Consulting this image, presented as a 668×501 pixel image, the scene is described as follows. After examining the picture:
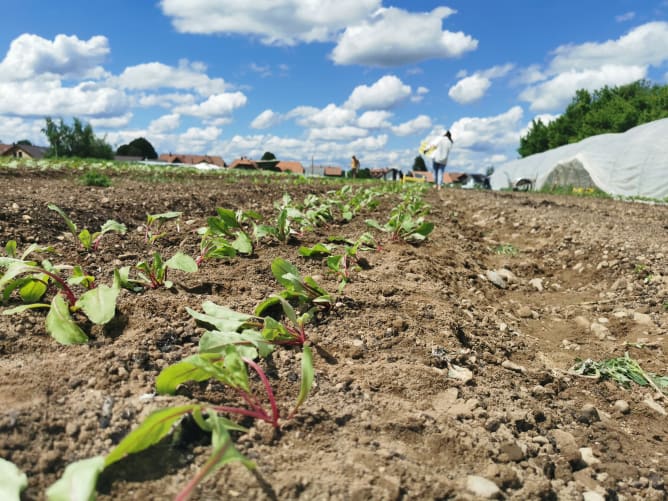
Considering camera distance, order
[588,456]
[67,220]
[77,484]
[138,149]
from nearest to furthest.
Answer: [77,484]
[588,456]
[67,220]
[138,149]

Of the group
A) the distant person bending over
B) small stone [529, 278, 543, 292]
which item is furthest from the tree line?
small stone [529, 278, 543, 292]

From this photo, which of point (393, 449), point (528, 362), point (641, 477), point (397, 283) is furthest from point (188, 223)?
point (641, 477)

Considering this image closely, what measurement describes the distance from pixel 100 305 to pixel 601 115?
50.7 metres

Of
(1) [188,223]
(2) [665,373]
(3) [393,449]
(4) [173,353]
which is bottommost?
(2) [665,373]

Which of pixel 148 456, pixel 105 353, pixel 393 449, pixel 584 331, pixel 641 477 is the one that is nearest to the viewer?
pixel 148 456

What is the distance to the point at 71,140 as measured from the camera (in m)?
59.8

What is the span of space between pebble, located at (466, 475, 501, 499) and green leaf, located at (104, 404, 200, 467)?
68 cm

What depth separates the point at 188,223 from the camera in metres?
4.06

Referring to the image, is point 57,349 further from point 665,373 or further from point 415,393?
point 665,373

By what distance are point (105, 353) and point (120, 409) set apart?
1.00ft

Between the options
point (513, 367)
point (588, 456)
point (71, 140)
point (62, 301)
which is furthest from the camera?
point (71, 140)

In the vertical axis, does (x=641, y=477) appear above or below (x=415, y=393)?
below

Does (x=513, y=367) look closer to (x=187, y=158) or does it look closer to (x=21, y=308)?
(x=21, y=308)

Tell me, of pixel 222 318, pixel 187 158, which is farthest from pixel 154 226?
Result: pixel 187 158
